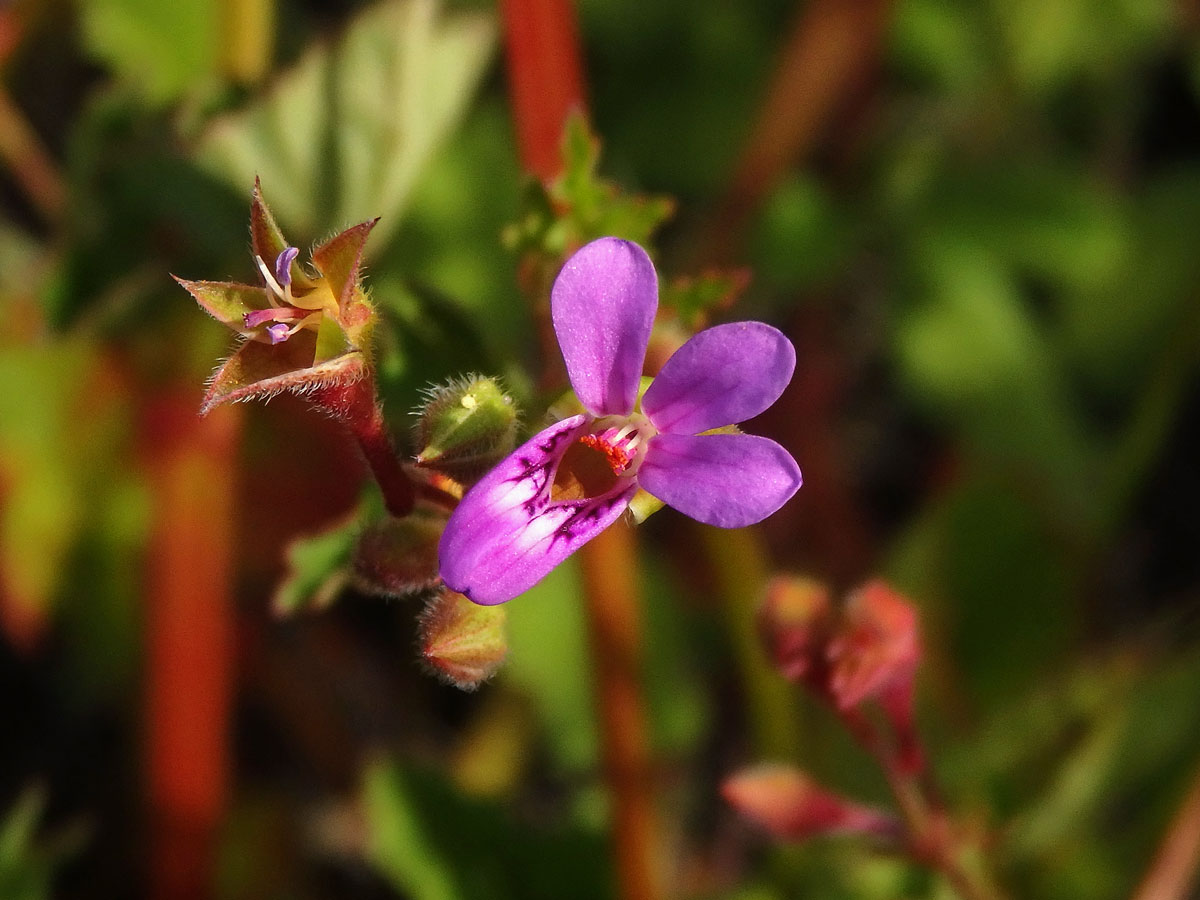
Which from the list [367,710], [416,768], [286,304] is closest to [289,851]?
[367,710]

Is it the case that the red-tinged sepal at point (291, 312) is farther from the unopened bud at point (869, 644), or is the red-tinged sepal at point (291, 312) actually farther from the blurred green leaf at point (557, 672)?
the blurred green leaf at point (557, 672)

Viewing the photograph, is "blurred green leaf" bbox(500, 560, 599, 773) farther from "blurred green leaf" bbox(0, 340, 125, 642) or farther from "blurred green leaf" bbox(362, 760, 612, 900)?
"blurred green leaf" bbox(0, 340, 125, 642)

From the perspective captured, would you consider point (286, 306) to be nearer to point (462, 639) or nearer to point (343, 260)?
point (343, 260)

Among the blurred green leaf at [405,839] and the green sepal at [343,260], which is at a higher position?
the green sepal at [343,260]

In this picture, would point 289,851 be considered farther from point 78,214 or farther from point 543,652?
point 78,214

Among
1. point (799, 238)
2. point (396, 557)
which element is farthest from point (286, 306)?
point (799, 238)

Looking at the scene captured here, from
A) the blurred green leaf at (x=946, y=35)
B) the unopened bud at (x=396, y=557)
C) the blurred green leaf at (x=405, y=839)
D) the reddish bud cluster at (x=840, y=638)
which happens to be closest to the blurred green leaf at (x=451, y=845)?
the blurred green leaf at (x=405, y=839)
